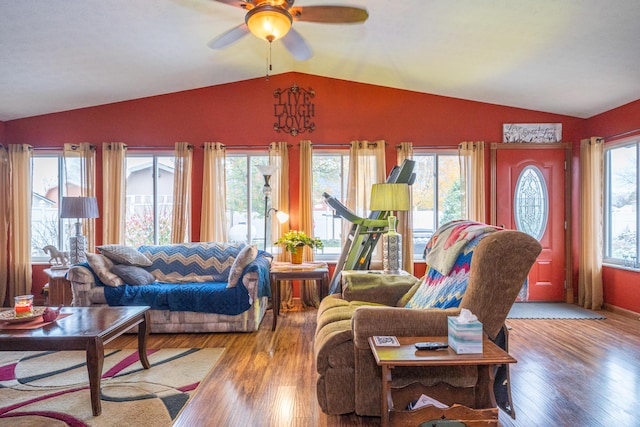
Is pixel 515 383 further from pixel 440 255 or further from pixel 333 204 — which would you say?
pixel 333 204

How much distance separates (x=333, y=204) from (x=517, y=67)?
238 centimetres

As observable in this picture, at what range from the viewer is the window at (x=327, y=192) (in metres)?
5.26

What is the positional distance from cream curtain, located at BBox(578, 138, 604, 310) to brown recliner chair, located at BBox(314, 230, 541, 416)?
3.50 meters

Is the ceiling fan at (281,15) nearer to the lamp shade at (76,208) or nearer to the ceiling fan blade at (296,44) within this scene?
the ceiling fan blade at (296,44)

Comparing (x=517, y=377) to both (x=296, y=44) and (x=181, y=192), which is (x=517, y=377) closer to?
(x=296, y=44)

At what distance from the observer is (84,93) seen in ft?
15.5

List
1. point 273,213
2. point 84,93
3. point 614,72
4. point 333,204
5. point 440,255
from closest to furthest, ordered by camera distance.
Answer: point 440,255, point 614,72, point 333,204, point 84,93, point 273,213

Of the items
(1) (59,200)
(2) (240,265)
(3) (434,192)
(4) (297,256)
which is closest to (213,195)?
(4) (297,256)

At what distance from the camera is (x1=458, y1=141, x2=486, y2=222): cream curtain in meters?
5.07

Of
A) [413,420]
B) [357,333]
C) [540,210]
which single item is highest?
[540,210]

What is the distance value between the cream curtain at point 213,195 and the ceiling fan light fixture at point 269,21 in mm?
2749

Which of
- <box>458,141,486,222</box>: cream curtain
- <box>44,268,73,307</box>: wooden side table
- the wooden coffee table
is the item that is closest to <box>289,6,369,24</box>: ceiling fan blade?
the wooden coffee table

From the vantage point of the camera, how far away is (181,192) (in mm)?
5059

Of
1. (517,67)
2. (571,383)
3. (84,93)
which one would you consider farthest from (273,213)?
(571,383)
